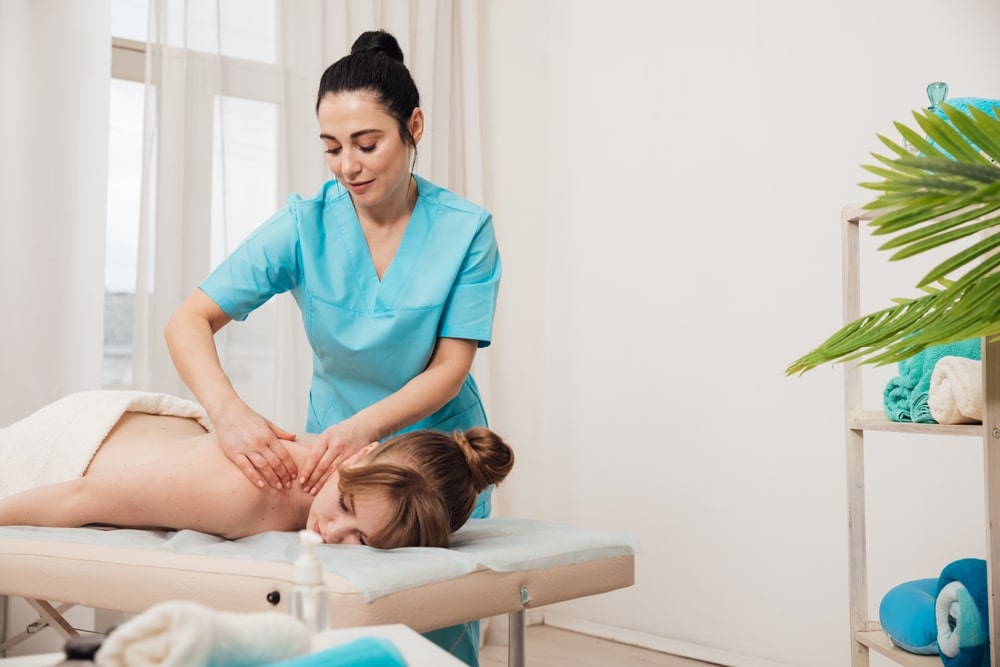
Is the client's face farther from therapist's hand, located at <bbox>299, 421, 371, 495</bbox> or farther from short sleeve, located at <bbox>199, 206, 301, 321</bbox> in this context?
short sleeve, located at <bbox>199, 206, 301, 321</bbox>

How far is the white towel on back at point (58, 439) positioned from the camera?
1.71m

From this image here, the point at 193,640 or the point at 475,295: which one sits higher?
the point at 475,295

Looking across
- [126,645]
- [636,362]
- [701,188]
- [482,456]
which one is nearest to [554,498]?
[636,362]

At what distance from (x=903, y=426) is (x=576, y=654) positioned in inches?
60.9

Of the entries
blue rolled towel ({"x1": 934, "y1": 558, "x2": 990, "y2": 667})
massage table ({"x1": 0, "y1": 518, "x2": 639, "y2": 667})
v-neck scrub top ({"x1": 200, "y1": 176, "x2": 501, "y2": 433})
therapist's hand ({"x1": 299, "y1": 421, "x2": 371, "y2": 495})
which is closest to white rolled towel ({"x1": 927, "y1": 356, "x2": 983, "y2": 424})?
blue rolled towel ({"x1": 934, "y1": 558, "x2": 990, "y2": 667})

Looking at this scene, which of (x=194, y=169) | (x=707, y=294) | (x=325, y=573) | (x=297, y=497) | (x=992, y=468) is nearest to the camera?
(x=325, y=573)

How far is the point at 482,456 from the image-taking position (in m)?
1.44

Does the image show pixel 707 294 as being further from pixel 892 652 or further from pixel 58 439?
pixel 58 439

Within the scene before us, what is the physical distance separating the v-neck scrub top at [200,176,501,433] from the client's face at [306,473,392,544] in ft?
1.22

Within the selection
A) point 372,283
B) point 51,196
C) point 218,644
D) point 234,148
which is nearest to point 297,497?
point 372,283

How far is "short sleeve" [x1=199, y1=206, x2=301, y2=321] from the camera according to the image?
1754 millimetres

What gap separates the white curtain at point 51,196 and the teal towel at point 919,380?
1.82 m

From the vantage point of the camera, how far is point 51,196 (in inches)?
91.9

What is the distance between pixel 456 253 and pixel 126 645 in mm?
1222
